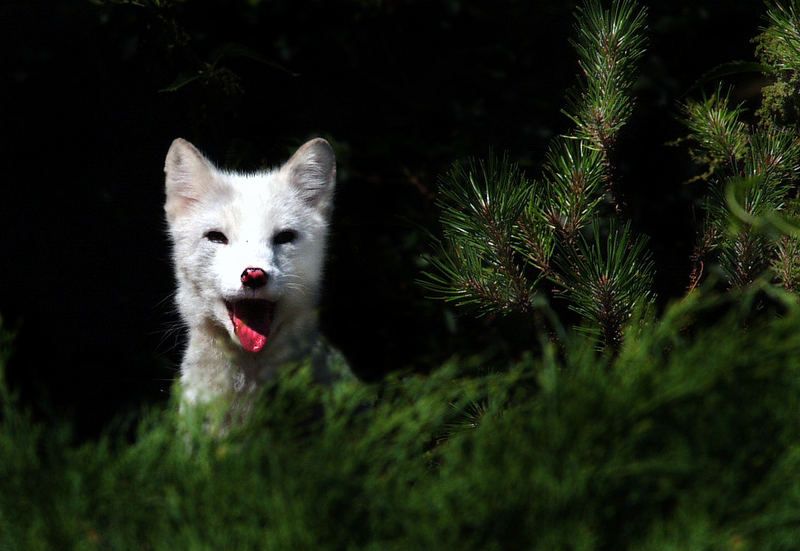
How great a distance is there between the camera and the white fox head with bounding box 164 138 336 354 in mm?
1326

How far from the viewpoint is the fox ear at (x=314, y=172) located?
1501 mm

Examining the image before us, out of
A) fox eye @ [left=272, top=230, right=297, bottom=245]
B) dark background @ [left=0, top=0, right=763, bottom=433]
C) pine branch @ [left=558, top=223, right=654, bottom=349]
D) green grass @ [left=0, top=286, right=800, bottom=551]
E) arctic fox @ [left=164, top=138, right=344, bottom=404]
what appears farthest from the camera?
dark background @ [left=0, top=0, right=763, bottom=433]

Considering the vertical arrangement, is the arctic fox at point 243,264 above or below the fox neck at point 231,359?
above

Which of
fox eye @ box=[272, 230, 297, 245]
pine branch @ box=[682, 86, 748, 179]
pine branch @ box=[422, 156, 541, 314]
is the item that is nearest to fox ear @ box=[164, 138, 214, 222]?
fox eye @ box=[272, 230, 297, 245]

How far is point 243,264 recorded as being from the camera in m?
1.31

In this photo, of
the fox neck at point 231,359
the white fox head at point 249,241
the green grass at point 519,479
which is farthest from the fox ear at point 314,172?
the green grass at point 519,479

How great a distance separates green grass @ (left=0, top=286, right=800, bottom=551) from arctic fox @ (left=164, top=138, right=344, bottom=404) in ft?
1.80

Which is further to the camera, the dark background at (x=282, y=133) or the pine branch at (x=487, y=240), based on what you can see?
the dark background at (x=282, y=133)

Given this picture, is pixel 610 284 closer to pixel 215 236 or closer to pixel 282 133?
pixel 215 236

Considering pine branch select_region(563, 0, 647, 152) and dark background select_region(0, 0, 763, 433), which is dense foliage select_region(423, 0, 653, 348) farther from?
dark background select_region(0, 0, 763, 433)

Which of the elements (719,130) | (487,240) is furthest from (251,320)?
(719,130)

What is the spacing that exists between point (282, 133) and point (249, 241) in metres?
0.76

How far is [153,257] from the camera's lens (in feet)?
6.51

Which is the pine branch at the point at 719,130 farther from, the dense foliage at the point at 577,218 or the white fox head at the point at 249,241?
the white fox head at the point at 249,241
